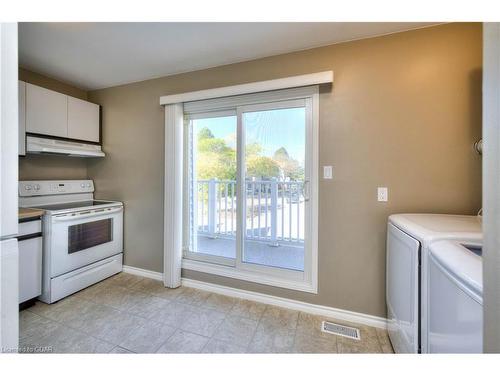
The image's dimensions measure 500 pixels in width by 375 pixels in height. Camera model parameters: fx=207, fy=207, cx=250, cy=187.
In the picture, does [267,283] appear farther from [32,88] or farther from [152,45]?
[32,88]

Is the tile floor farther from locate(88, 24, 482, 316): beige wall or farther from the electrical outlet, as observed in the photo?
the electrical outlet

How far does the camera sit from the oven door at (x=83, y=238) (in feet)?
6.87

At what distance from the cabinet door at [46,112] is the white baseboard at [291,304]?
2066 millimetres

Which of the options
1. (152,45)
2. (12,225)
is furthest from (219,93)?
(12,225)

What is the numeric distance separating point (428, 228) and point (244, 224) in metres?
1.55

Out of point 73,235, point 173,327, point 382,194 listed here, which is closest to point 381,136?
point 382,194

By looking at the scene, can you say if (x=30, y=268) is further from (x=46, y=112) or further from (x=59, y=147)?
(x=46, y=112)

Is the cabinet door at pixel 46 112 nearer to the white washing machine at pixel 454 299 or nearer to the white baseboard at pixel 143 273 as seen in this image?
the white baseboard at pixel 143 273

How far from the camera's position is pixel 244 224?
7.47ft

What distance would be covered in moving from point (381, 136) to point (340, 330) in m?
1.69

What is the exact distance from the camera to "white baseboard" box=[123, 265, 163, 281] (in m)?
2.61

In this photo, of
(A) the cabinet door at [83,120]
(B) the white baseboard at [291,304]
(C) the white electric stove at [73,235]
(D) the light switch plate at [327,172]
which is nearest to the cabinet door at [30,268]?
(C) the white electric stove at [73,235]

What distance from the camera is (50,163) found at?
262cm

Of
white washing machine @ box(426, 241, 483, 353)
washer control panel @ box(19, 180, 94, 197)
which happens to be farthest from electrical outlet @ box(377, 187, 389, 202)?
washer control panel @ box(19, 180, 94, 197)
